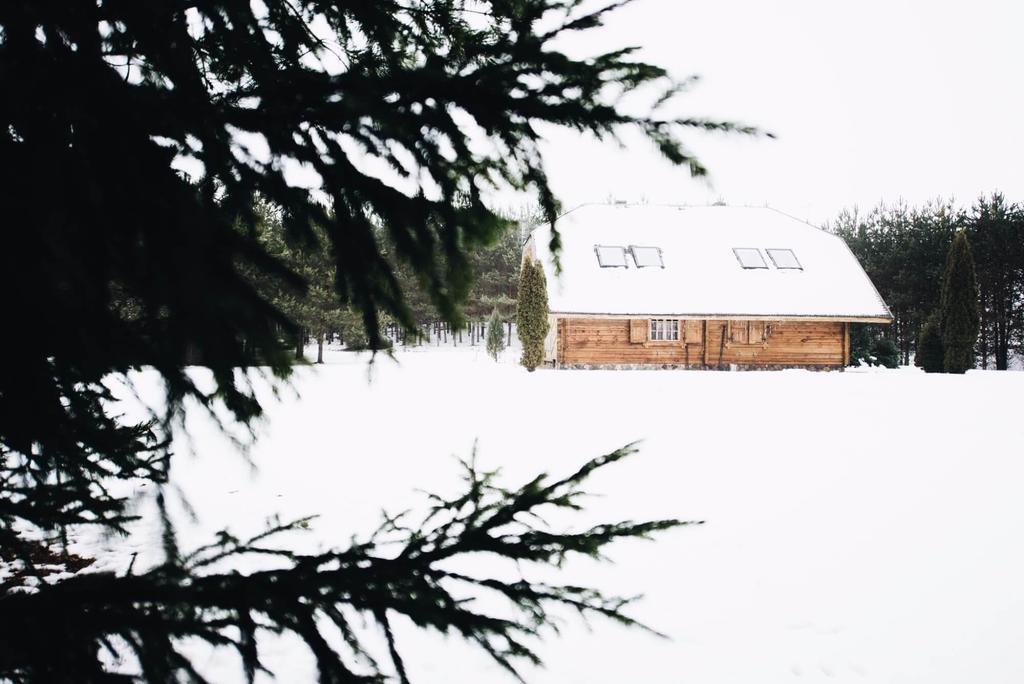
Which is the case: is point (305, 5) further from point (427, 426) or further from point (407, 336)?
point (427, 426)

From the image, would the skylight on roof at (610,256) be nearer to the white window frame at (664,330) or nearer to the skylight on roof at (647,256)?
the skylight on roof at (647,256)

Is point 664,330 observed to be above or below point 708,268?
below

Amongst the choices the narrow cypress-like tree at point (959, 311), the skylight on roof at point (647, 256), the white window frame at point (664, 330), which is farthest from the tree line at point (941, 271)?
the skylight on roof at point (647, 256)

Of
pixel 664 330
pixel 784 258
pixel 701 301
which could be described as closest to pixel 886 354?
pixel 784 258

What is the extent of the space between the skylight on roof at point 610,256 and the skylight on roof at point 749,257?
5.13 meters

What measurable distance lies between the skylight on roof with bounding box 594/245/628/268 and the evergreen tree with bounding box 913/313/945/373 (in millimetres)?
14061

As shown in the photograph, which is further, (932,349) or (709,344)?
(932,349)

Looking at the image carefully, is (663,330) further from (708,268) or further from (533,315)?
(533,315)

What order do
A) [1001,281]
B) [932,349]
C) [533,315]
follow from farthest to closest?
1. [1001,281]
2. [932,349]
3. [533,315]

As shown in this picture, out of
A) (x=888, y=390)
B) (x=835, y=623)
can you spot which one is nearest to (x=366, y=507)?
(x=835, y=623)

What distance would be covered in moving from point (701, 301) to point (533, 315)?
6.99 meters

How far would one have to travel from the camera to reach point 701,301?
2270cm

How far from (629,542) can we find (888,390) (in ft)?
49.2

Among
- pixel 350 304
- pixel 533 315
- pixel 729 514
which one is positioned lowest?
pixel 729 514
